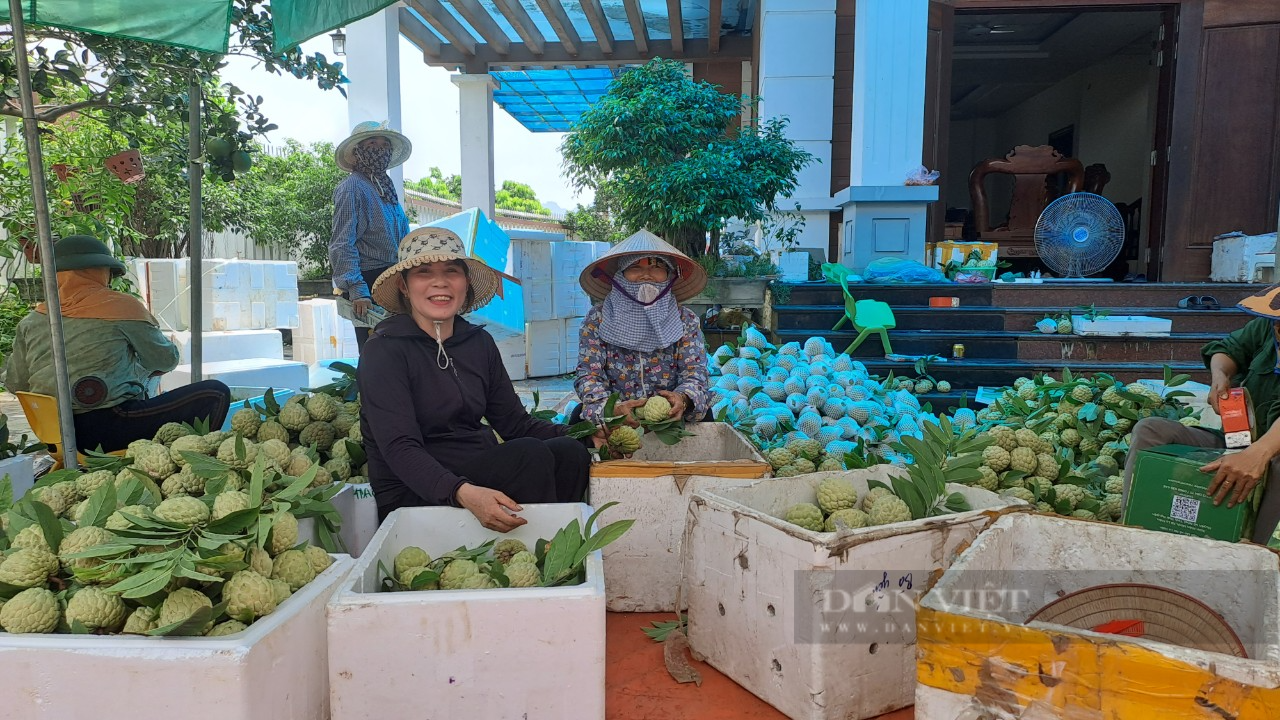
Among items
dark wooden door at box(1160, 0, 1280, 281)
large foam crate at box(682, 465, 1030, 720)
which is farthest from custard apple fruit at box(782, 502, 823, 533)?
dark wooden door at box(1160, 0, 1280, 281)

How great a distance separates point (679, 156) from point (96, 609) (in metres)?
6.59

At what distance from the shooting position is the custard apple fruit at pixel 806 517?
190 centimetres

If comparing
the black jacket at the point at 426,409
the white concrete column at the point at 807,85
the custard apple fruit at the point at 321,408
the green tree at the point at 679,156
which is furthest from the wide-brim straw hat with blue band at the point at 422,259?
the white concrete column at the point at 807,85

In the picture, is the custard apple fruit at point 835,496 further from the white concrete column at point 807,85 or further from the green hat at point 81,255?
the white concrete column at point 807,85

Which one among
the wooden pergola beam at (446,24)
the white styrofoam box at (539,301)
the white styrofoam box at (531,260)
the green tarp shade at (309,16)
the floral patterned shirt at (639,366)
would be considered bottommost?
the floral patterned shirt at (639,366)

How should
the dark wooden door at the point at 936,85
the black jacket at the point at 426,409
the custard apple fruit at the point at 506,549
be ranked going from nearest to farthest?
the custard apple fruit at the point at 506,549 → the black jacket at the point at 426,409 → the dark wooden door at the point at 936,85

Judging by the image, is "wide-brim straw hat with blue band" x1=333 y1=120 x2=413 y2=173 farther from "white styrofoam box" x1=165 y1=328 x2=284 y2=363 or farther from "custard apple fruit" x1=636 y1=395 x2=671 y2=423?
"white styrofoam box" x1=165 y1=328 x2=284 y2=363

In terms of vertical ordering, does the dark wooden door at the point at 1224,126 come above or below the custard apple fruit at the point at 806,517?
above

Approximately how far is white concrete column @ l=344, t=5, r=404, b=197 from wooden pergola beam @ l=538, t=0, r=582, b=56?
2024 mm

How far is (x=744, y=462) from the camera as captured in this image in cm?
233

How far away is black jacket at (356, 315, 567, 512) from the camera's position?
83.3 inches

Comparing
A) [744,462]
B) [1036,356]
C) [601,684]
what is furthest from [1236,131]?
[601,684]

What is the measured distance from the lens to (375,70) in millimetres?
8203

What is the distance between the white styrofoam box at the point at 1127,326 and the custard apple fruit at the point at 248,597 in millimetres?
6482
